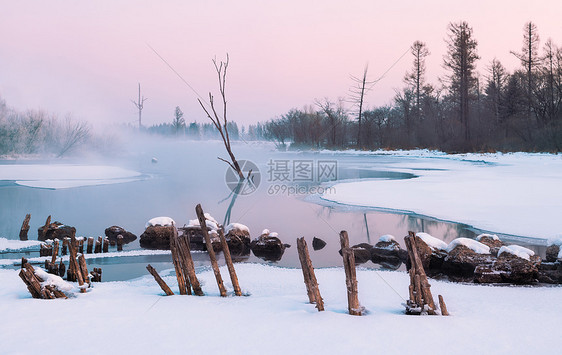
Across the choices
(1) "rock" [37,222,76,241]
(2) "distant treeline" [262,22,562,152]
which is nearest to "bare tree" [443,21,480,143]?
(2) "distant treeline" [262,22,562,152]

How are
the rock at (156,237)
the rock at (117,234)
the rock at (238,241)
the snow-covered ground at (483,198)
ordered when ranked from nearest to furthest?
1. the rock at (238,241)
2. the rock at (156,237)
3. the rock at (117,234)
4. the snow-covered ground at (483,198)

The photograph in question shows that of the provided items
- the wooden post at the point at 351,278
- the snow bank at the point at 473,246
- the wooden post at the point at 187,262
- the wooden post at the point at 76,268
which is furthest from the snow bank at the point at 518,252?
the wooden post at the point at 76,268

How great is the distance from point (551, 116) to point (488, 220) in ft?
103

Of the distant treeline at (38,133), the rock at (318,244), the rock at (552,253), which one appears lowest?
the rock at (318,244)

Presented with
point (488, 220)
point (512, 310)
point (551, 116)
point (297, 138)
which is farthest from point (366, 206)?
point (297, 138)

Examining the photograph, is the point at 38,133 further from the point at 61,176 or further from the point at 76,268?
the point at 76,268

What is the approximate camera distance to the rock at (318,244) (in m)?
9.57

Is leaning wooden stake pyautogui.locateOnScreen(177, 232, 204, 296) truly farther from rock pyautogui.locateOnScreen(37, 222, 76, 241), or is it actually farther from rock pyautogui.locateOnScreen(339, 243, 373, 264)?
rock pyautogui.locateOnScreen(37, 222, 76, 241)

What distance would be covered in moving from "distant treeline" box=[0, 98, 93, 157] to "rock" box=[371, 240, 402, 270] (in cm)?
3822

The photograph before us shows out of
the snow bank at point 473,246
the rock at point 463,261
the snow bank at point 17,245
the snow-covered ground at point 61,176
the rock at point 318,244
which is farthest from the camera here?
the snow-covered ground at point 61,176

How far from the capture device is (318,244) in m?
9.73

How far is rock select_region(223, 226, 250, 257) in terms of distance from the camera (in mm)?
9317

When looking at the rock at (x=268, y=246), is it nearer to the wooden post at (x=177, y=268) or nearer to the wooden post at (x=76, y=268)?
the wooden post at (x=177, y=268)

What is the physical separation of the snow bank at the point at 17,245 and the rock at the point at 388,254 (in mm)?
7064
